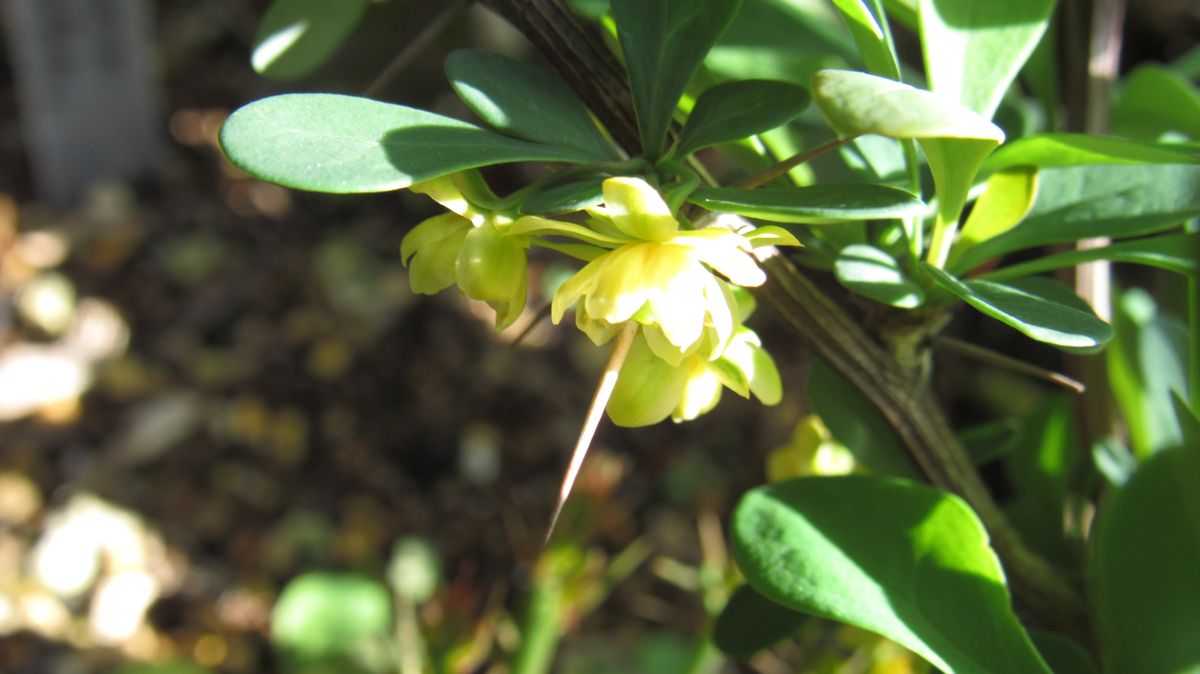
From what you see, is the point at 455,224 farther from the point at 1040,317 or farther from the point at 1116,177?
the point at 1116,177

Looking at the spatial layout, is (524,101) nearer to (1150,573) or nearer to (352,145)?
(352,145)

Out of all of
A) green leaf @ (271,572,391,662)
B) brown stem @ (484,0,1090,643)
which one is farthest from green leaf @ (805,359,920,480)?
green leaf @ (271,572,391,662)

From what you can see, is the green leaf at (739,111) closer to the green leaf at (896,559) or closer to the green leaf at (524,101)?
the green leaf at (524,101)

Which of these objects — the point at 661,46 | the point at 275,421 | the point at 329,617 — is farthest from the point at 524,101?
the point at 275,421

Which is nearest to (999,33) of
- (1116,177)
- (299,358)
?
(1116,177)

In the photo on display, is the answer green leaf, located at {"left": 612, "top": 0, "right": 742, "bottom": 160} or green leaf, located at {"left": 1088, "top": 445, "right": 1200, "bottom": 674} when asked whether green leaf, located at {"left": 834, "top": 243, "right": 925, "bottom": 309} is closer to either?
green leaf, located at {"left": 612, "top": 0, "right": 742, "bottom": 160}
